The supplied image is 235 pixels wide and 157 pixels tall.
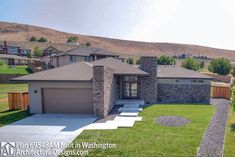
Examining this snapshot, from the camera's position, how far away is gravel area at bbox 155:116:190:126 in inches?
513

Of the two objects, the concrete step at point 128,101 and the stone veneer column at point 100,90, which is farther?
the concrete step at point 128,101

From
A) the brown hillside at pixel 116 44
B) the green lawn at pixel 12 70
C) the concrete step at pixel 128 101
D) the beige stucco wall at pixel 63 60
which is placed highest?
the brown hillside at pixel 116 44

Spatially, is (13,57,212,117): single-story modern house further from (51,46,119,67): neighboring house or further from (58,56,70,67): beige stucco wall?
(58,56,70,67): beige stucco wall

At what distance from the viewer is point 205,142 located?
32.8 feet

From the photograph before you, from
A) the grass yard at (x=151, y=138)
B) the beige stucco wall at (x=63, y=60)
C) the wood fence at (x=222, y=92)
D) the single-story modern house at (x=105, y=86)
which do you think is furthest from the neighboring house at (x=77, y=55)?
the grass yard at (x=151, y=138)

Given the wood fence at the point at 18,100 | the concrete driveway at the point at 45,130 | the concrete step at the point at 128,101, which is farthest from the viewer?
the concrete step at the point at 128,101

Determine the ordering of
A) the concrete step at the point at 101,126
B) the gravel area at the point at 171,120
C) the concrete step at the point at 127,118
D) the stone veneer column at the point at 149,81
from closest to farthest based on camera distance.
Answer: the concrete step at the point at 101,126, the gravel area at the point at 171,120, the concrete step at the point at 127,118, the stone veneer column at the point at 149,81

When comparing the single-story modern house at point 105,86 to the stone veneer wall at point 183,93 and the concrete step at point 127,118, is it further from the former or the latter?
the concrete step at point 127,118

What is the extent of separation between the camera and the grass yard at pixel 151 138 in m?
8.84

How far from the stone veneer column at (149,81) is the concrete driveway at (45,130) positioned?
6978 millimetres

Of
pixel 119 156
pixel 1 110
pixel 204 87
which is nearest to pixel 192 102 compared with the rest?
pixel 204 87

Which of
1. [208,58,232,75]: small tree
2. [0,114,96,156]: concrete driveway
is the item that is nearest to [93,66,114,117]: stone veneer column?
[0,114,96,156]: concrete driveway

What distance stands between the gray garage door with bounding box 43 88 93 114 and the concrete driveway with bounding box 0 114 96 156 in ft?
2.44

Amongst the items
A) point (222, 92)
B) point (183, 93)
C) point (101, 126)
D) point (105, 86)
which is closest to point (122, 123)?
point (101, 126)
